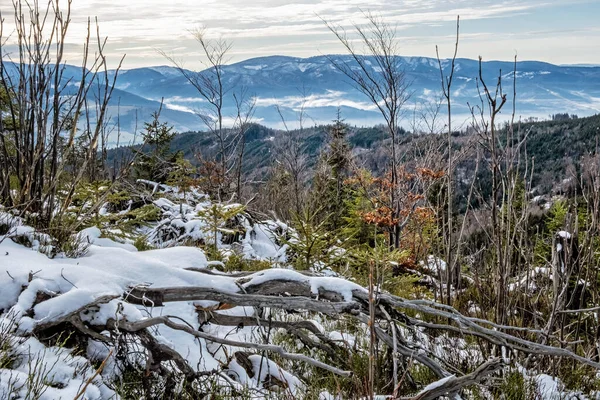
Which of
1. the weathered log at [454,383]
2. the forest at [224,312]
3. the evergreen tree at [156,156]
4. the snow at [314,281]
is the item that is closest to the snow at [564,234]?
the forest at [224,312]

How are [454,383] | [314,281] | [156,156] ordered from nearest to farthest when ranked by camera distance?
A: [454,383] → [314,281] → [156,156]

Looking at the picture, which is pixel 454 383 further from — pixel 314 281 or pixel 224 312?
pixel 224 312

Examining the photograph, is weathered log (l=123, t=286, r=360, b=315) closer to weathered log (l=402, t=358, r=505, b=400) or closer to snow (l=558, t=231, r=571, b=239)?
weathered log (l=402, t=358, r=505, b=400)

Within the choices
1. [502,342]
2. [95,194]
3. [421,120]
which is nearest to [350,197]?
[421,120]

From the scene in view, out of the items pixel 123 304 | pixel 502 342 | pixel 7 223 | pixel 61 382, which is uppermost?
pixel 7 223

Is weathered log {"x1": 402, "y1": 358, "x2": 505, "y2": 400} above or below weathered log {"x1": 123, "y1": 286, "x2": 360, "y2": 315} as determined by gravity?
below

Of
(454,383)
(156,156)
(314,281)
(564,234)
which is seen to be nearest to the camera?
(454,383)

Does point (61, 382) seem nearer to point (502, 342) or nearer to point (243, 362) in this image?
point (243, 362)

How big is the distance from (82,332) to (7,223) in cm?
124

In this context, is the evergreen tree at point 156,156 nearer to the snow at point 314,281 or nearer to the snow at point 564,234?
the snow at point 314,281

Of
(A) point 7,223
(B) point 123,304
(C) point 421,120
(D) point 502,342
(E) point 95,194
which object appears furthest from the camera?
(C) point 421,120

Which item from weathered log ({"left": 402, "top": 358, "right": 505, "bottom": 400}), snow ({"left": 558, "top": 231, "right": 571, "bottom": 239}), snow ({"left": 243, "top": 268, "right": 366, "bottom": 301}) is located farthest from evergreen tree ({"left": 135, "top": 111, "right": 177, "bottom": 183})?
weathered log ({"left": 402, "top": 358, "right": 505, "bottom": 400})

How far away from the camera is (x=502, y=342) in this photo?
8.36ft

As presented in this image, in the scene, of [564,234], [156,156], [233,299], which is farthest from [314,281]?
[156,156]
